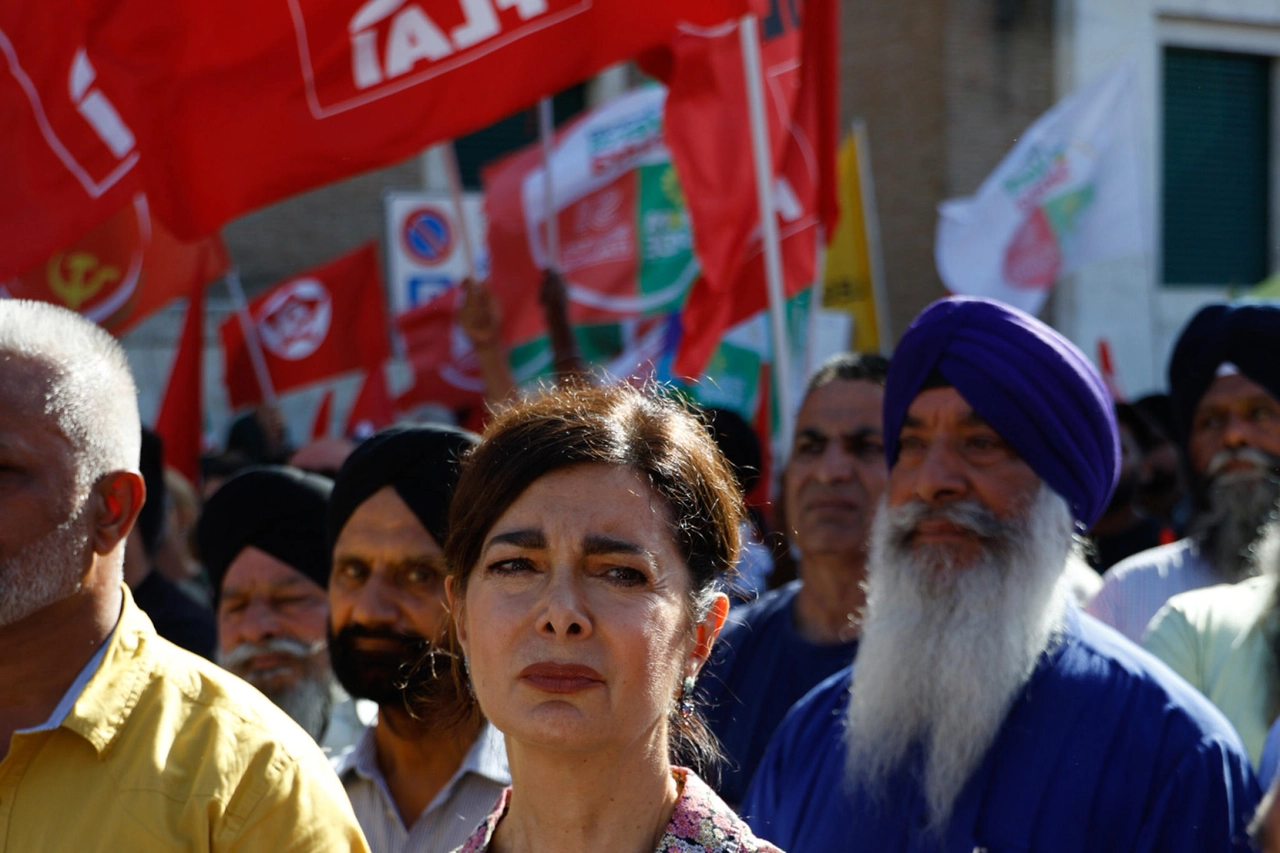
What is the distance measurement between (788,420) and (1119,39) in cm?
1008

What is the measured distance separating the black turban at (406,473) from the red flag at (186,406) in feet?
10.7

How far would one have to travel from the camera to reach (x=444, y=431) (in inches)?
126

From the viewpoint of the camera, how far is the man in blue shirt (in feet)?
11.3

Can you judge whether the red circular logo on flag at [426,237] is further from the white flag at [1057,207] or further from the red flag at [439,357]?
the white flag at [1057,207]

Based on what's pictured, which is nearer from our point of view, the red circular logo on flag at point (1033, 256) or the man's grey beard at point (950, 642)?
the man's grey beard at point (950, 642)

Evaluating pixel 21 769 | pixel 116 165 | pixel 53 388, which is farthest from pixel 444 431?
pixel 116 165

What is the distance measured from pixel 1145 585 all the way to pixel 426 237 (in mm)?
5649


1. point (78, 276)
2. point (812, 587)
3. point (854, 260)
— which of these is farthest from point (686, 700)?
point (854, 260)

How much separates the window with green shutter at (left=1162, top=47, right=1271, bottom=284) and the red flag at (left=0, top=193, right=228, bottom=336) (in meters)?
9.84

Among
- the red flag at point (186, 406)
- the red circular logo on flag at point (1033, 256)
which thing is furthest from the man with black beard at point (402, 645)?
the red circular logo on flag at point (1033, 256)

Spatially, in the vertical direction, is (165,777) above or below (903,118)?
above

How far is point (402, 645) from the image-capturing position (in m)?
2.95

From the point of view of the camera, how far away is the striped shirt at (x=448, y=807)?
2.80 meters

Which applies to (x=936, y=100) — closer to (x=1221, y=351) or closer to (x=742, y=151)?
(x=742, y=151)
